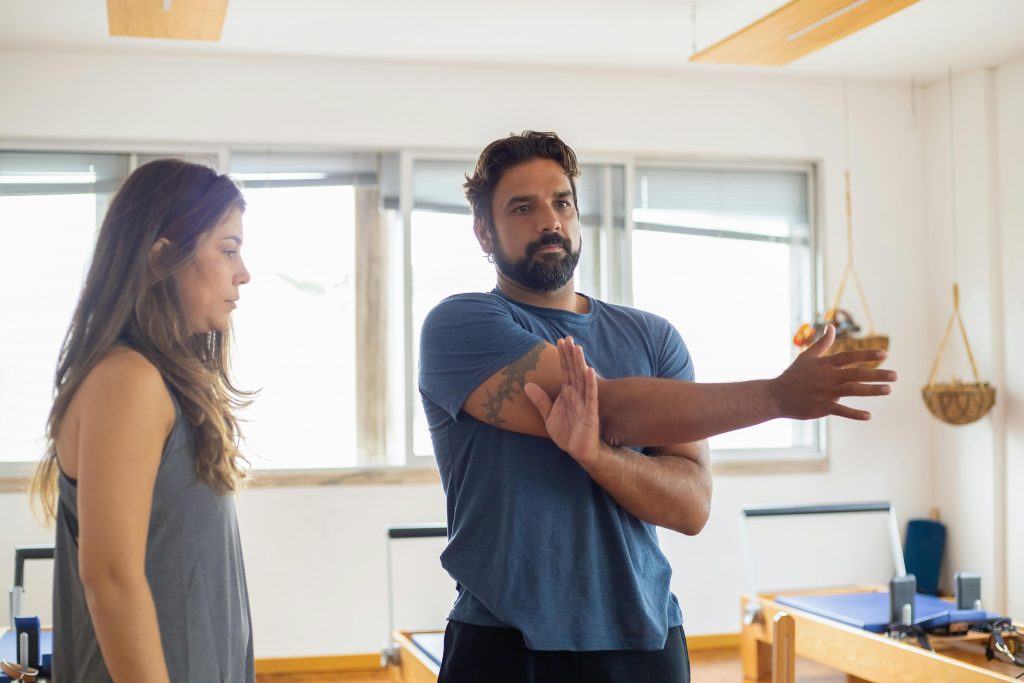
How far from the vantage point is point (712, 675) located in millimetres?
4684

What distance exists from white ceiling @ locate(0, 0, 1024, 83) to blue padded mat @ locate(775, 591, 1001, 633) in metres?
2.29

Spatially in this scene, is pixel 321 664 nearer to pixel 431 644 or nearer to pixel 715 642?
pixel 431 644

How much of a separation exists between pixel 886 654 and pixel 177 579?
297 cm

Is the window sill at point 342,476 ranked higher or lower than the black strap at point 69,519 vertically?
lower

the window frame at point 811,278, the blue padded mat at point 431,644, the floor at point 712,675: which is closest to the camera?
the blue padded mat at point 431,644

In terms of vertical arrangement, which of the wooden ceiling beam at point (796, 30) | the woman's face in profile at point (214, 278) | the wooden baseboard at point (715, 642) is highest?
the wooden ceiling beam at point (796, 30)

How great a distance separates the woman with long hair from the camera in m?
1.23

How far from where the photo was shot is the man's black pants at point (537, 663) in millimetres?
1549

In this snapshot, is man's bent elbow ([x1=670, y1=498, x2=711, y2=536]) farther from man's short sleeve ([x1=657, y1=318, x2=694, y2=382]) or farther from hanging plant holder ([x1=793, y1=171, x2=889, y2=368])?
hanging plant holder ([x1=793, y1=171, x2=889, y2=368])

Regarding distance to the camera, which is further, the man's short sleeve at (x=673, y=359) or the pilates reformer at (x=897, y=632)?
the pilates reformer at (x=897, y=632)

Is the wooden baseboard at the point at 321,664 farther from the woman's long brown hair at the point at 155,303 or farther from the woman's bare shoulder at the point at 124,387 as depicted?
the woman's bare shoulder at the point at 124,387

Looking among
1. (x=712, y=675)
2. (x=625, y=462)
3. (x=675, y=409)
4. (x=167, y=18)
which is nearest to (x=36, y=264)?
(x=167, y=18)

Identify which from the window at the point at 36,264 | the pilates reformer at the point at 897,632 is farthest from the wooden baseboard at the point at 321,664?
the pilates reformer at the point at 897,632

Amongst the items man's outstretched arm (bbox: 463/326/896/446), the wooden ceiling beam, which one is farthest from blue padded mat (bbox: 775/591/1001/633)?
man's outstretched arm (bbox: 463/326/896/446)
